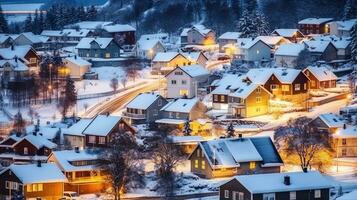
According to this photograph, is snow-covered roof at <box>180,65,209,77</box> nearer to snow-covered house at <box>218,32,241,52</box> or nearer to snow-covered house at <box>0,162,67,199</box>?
snow-covered house at <box>218,32,241,52</box>

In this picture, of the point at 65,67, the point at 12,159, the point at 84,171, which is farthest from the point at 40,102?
the point at 84,171

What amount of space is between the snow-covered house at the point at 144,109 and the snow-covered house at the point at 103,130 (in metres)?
6.51

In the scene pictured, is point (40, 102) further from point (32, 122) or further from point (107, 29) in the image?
point (107, 29)

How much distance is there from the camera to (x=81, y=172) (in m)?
58.4

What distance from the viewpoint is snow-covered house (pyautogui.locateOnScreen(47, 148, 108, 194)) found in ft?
190

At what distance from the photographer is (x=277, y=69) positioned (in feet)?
262

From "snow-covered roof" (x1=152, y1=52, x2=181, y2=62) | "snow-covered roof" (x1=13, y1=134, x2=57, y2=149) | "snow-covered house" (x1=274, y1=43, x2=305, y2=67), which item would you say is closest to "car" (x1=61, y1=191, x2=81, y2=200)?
"snow-covered roof" (x1=13, y1=134, x2=57, y2=149)

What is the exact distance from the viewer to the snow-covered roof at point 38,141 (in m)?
64.8

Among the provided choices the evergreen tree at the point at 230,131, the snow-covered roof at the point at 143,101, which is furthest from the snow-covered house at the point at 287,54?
the evergreen tree at the point at 230,131

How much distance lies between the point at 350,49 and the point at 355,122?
24.1 meters

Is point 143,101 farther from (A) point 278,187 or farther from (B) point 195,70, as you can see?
(A) point 278,187

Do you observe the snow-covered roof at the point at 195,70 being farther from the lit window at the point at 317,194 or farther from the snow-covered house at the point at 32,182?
the lit window at the point at 317,194

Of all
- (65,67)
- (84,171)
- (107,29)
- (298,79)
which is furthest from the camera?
(107,29)

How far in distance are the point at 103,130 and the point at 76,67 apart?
25.5 metres
